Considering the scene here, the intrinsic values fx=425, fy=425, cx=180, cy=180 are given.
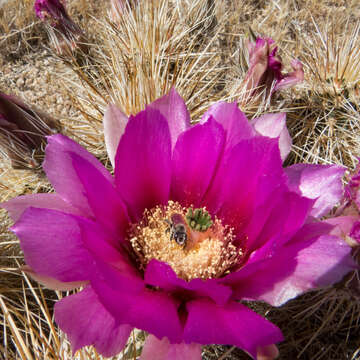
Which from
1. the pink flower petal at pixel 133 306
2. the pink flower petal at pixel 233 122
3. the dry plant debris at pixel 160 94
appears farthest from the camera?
the dry plant debris at pixel 160 94

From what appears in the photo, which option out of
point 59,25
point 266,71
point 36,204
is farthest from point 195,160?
point 59,25

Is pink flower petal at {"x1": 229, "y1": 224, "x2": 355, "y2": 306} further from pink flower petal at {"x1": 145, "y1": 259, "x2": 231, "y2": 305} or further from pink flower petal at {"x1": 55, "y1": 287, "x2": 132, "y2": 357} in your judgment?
pink flower petal at {"x1": 55, "y1": 287, "x2": 132, "y2": 357}

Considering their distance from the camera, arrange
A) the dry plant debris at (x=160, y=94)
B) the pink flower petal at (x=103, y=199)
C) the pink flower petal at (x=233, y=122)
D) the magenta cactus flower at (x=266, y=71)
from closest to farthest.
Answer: the pink flower petal at (x=103, y=199), the pink flower petal at (x=233, y=122), the dry plant debris at (x=160, y=94), the magenta cactus flower at (x=266, y=71)

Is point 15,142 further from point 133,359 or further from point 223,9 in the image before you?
point 223,9

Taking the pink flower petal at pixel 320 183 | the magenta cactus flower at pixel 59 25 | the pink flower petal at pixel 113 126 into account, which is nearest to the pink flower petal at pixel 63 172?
the pink flower petal at pixel 113 126

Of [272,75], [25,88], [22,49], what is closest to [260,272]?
[272,75]

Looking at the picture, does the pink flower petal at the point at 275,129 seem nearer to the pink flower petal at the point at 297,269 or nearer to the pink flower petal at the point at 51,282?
the pink flower petal at the point at 297,269

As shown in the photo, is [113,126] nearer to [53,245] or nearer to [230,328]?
[53,245]
